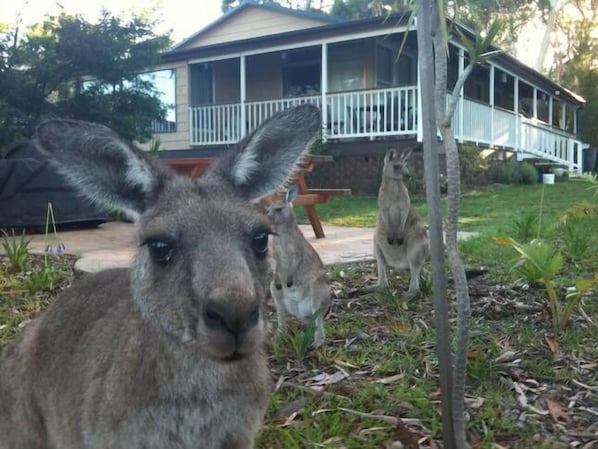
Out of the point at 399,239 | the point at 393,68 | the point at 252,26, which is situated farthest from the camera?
the point at 252,26

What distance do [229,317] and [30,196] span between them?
7190 millimetres

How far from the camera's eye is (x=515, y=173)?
2005cm

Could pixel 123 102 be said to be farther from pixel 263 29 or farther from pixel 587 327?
pixel 587 327

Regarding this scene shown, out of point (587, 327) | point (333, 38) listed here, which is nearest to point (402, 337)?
point (587, 327)

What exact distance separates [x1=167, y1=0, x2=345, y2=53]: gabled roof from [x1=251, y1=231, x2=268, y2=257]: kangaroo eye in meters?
18.2

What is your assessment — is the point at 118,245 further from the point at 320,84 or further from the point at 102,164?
the point at 320,84

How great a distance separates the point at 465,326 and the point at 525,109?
28.6 m

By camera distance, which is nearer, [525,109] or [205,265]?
[205,265]

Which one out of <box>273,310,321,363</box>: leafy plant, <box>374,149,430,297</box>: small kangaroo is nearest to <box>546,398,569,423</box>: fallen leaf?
<box>273,310,321,363</box>: leafy plant

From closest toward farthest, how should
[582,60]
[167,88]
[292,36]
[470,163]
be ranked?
[470,163] < [292,36] < [167,88] < [582,60]

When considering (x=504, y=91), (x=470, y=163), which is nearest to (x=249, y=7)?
(x=470, y=163)

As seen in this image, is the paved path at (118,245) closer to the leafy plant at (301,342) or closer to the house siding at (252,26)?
the leafy plant at (301,342)

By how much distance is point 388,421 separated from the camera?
106 inches

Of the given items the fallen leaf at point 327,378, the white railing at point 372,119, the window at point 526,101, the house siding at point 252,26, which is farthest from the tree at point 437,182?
the window at point 526,101
